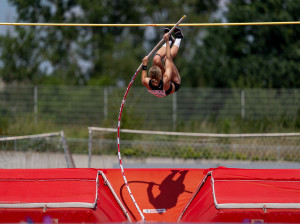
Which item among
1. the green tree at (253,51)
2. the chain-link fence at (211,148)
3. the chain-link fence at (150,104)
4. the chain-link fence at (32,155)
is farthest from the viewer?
the green tree at (253,51)

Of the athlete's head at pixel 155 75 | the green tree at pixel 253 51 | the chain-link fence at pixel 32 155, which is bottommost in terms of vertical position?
the chain-link fence at pixel 32 155

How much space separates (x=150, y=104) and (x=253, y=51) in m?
6.44

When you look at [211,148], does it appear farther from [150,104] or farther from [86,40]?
[86,40]

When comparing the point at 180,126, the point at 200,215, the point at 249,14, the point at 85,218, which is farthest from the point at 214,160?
the point at 249,14

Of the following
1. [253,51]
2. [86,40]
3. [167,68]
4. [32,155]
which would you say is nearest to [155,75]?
[167,68]

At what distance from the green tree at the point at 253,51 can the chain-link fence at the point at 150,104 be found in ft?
6.88

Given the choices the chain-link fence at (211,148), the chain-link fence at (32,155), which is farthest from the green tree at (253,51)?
the chain-link fence at (32,155)

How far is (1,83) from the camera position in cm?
2044

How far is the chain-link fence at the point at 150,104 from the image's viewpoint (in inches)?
499

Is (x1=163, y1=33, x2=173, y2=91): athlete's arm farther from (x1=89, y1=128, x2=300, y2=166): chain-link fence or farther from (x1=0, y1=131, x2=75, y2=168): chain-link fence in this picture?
(x1=0, y1=131, x2=75, y2=168): chain-link fence

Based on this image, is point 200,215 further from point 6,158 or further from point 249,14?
point 249,14

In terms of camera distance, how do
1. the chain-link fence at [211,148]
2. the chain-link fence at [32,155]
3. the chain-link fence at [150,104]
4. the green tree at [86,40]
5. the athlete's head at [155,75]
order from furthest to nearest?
the green tree at [86,40] < the chain-link fence at [150,104] < the chain-link fence at [211,148] < the chain-link fence at [32,155] < the athlete's head at [155,75]

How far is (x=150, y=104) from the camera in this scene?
42.3ft

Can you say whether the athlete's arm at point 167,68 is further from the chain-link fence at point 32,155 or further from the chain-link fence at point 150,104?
the chain-link fence at point 150,104
